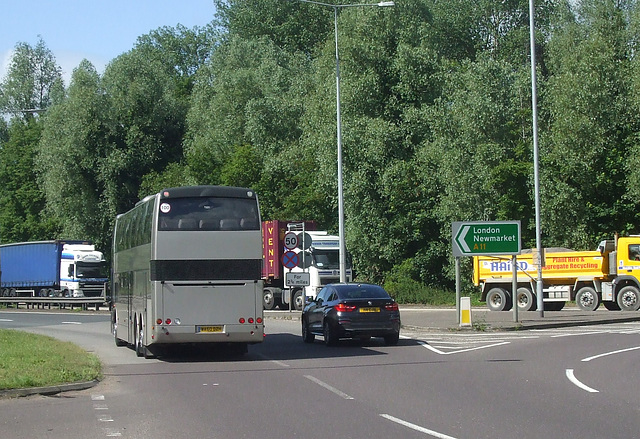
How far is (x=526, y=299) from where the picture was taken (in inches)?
1501

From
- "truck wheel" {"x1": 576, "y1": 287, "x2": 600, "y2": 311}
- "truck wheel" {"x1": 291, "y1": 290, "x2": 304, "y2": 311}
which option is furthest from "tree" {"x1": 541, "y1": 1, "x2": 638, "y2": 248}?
"truck wheel" {"x1": 291, "y1": 290, "x2": 304, "y2": 311}

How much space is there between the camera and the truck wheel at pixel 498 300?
126 feet

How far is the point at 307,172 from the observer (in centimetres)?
5494

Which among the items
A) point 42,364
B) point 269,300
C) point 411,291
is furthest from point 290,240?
point 42,364

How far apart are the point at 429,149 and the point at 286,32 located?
38.2 meters

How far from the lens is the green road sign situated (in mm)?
28875

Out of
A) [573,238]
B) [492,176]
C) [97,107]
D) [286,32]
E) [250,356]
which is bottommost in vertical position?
[250,356]

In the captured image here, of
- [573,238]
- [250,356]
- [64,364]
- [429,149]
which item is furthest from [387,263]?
[64,364]

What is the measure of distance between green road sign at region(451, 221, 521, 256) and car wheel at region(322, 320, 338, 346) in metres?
6.93

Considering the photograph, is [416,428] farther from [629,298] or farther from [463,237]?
[629,298]

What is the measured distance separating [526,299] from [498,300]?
46.6 inches

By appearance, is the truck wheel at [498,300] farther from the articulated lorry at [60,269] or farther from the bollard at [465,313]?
the articulated lorry at [60,269]

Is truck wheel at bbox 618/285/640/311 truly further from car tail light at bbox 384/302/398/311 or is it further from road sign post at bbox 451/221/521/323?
car tail light at bbox 384/302/398/311

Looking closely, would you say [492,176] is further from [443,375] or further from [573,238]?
[443,375]
